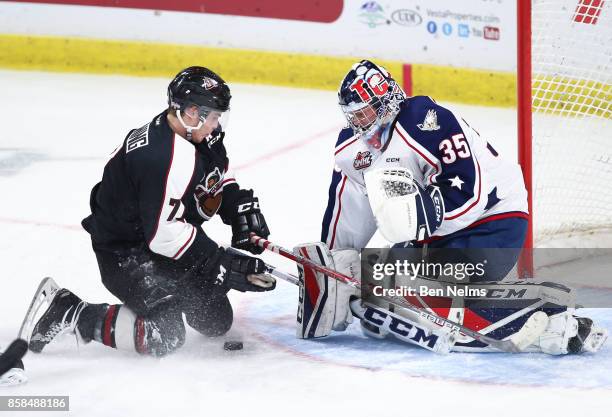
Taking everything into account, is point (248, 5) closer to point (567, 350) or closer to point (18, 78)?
point (18, 78)

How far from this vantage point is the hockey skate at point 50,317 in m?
3.10

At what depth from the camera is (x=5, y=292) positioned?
364 centimetres

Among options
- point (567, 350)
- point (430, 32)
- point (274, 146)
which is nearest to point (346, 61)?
point (430, 32)

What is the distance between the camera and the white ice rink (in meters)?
2.72

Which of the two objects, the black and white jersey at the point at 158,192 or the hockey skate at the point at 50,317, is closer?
the black and white jersey at the point at 158,192

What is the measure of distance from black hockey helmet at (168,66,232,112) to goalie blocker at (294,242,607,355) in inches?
20.6

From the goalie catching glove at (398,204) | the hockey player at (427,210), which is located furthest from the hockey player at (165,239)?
the goalie catching glove at (398,204)

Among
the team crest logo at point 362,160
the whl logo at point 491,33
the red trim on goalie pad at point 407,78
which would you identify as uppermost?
the whl logo at point 491,33

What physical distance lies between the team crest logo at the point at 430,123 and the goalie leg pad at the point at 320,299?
0.48 meters

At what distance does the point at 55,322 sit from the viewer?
311cm

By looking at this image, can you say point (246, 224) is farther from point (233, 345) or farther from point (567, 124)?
point (567, 124)

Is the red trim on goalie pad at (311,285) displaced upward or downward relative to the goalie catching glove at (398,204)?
downward

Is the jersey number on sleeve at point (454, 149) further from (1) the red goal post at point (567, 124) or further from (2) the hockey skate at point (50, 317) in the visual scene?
(2) the hockey skate at point (50, 317)

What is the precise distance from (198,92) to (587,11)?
1600 mm
